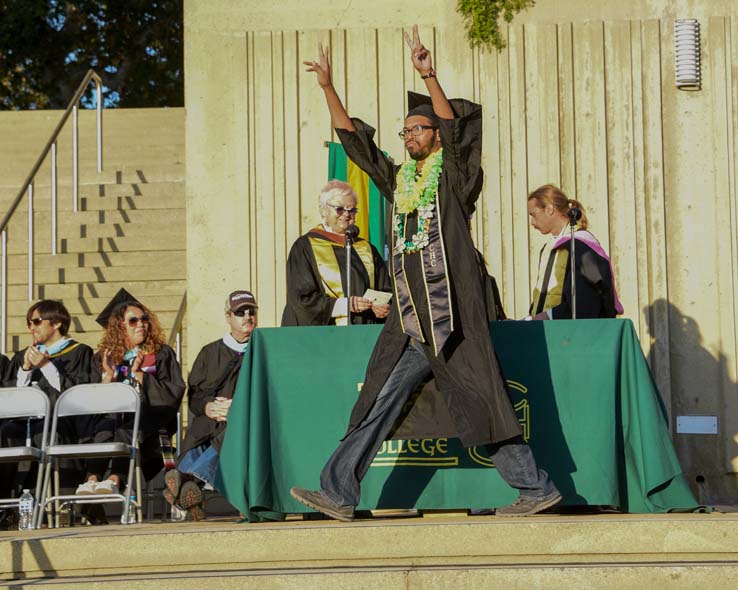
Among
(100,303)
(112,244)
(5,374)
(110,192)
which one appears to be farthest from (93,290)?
(5,374)

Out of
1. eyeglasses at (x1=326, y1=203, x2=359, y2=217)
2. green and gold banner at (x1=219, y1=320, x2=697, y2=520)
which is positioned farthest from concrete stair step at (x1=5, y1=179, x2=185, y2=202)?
green and gold banner at (x1=219, y1=320, x2=697, y2=520)

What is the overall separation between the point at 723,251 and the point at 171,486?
14.3 feet

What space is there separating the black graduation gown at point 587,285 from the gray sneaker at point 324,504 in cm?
206

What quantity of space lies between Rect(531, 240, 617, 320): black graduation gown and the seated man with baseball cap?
5.82 feet

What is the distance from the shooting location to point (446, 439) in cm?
735

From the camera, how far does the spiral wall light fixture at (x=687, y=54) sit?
419 inches

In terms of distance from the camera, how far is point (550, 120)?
1076 centimetres

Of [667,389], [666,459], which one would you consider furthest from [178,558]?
[667,389]

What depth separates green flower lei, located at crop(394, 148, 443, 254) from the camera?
6891 mm

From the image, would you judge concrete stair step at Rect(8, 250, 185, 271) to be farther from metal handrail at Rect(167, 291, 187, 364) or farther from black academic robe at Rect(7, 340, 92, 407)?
black academic robe at Rect(7, 340, 92, 407)

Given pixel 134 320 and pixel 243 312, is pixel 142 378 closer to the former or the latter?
pixel 134 320

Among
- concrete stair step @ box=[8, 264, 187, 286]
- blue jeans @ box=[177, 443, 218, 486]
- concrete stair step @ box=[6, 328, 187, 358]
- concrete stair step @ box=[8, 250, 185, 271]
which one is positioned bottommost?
blue jeans @ box=[177, 443, 218, 486]

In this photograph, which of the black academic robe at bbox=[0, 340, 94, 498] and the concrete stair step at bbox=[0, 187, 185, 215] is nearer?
the black academic robe at bbox=[0, 340, 94, 498]

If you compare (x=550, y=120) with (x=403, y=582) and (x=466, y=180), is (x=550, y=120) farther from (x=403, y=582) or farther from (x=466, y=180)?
(x=403, y=582)
